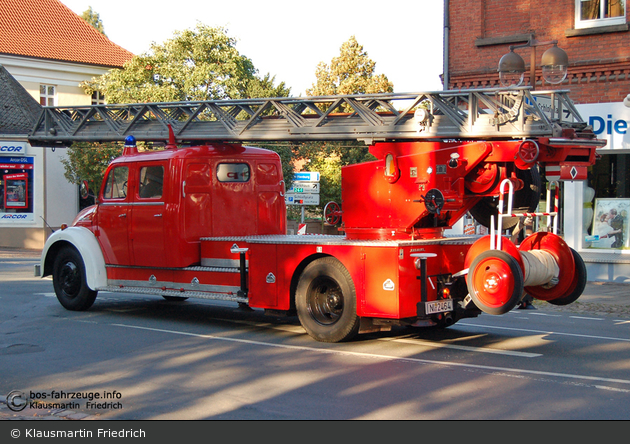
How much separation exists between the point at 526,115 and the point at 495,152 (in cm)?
58

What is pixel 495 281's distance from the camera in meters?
7.43

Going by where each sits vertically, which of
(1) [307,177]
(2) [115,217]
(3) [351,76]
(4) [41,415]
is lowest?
(4) [41,415]

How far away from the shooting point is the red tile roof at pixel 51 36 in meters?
37.6

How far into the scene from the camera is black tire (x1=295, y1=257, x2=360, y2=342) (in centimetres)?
843

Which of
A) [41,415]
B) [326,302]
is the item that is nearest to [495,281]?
[326,302]

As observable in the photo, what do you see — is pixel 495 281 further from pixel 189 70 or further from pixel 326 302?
pixel 189 70

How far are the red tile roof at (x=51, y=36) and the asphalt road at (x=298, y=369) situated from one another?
30.4m

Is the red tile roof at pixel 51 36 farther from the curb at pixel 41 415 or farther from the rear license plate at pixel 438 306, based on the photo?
the curb at pixel 41 415

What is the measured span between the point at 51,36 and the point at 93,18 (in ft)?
131

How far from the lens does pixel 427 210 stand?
27.3 ft

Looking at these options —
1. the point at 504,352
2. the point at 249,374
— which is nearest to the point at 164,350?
the point at 249,374

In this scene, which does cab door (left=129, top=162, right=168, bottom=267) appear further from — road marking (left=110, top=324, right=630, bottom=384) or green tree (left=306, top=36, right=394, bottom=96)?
green tree (left=306, top=36, right=394, bottom=96)

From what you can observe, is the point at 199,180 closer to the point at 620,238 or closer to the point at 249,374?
the point at 249,374

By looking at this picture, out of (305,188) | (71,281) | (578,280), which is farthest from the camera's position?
(305,188)
